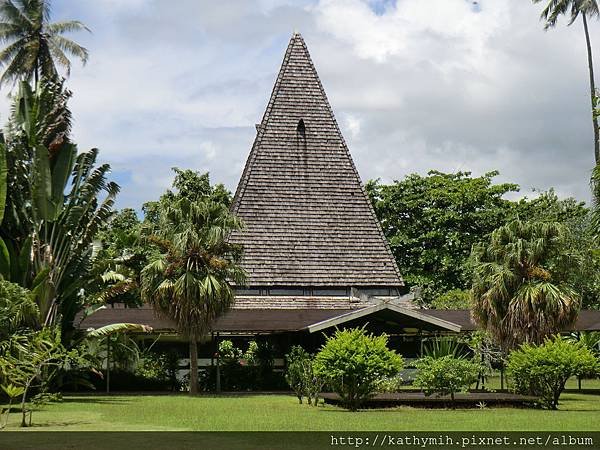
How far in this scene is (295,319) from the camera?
2902cm

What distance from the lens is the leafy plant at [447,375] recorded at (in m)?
20.0

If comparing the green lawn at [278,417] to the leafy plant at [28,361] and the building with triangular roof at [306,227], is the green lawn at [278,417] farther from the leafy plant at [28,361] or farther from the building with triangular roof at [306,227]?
the building with triangular roof at [306,227]

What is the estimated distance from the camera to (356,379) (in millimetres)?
19188

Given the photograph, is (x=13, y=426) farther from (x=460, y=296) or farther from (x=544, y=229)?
(x=460, y=296)

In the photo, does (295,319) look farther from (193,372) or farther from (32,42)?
(32,42)

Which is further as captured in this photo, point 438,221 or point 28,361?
point 438,221

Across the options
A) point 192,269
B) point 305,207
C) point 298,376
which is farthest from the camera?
point 305,207

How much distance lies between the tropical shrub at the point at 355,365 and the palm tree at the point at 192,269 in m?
6.89

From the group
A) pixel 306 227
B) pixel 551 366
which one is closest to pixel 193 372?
pixel 306 227

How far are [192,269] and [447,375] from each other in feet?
28.9

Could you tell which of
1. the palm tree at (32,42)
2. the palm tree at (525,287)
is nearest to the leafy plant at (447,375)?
the palm tree at (525,287)

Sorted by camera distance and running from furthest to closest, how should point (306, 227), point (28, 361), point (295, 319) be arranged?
point (306, 227), point (295, 319), point (28, 361)

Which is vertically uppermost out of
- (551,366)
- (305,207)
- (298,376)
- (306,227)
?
(305,207)

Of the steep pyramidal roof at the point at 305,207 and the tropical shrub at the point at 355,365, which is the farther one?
the steep pyramidal roof at the point at 305,207
